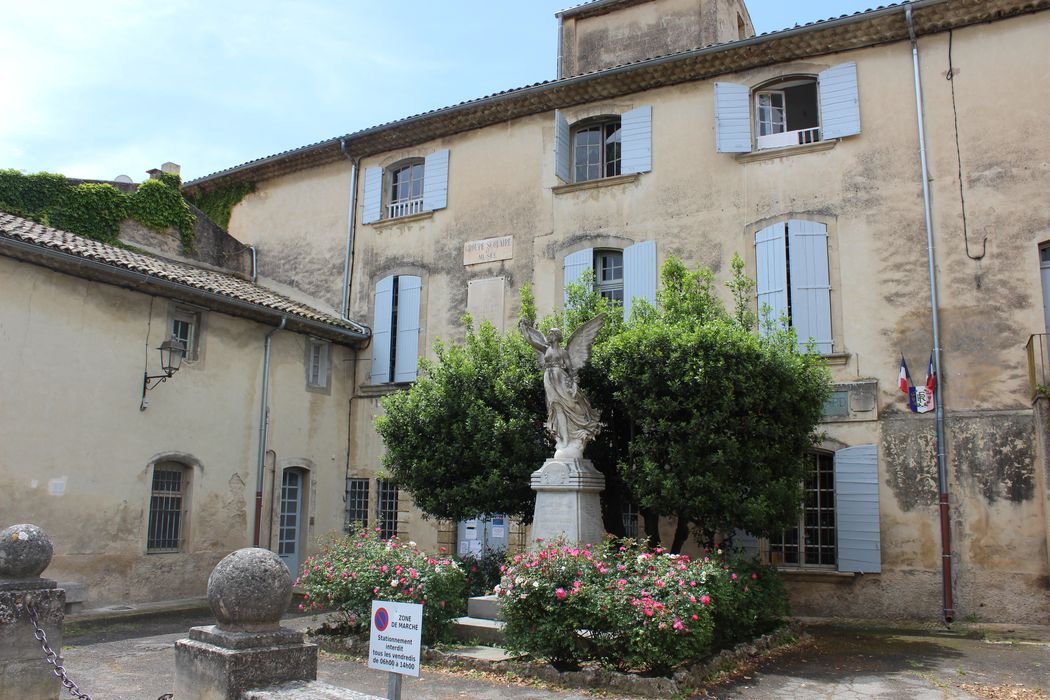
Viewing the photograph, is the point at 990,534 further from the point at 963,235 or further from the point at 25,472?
the point at 25,472

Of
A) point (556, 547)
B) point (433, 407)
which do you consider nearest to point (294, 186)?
point (433, 407)

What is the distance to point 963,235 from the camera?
12523 millimetres

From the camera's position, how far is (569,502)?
33.0 ft

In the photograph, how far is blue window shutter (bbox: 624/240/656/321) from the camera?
47.8ft

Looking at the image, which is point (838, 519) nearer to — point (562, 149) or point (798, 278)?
point (798, 278)

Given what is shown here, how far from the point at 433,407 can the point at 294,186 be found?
9.15 metres

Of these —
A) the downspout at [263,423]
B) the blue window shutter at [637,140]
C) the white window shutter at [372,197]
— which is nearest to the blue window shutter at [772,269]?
the blue window shutter at [637,140]

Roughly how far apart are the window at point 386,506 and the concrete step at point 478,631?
23.9 feet

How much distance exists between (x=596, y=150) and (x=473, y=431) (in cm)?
674

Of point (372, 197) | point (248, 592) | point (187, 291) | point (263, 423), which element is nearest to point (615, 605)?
point (248, 592)

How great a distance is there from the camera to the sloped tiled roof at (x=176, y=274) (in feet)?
40.5

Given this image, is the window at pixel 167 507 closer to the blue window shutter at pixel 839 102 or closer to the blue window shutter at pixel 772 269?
the blue window shutter at pixel 772 269

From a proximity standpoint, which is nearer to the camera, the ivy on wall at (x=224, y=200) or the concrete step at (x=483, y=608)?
the concrete step at (x=483, y=608)

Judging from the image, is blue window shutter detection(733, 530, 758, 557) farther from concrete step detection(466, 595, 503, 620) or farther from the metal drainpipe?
concrete step detection(466, 595, 503, 620)
